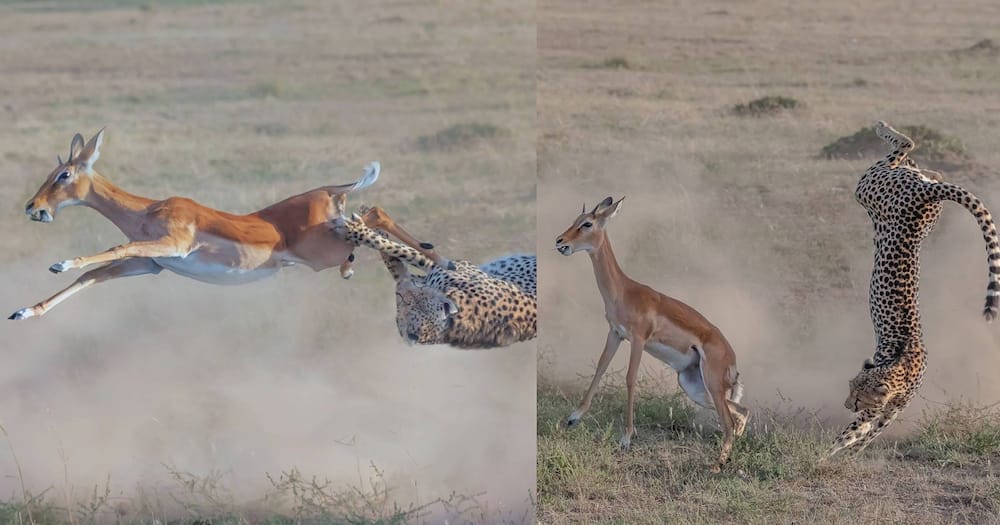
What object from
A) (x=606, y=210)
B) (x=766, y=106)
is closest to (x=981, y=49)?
(x=766, y=106)

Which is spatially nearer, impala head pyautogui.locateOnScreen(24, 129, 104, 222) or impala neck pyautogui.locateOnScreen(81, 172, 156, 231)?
impala head pyautogui.locateOnScreen(24, 129, 104, 222)

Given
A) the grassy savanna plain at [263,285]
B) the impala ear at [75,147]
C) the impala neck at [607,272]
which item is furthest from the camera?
the impala neck at [607,272]

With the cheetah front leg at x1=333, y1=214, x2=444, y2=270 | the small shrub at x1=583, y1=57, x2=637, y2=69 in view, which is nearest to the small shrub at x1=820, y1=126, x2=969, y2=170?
the small shrub at x1=583, y1=57, x2=637, y2=69

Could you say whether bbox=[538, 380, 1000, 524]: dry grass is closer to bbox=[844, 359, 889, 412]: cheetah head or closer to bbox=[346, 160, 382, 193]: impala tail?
bbox=[844, 359, 889, 412]: cheetah head

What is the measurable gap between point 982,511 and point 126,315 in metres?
3.60

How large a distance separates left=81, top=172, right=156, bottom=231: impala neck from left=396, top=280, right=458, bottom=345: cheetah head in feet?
3.52

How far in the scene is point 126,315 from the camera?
19.3ft

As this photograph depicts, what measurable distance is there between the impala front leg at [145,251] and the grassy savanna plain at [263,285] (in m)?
0.48

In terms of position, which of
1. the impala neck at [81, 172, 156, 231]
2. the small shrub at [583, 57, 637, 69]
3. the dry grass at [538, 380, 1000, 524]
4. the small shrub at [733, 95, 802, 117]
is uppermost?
the small shrub at [583, 57, 637, 69]

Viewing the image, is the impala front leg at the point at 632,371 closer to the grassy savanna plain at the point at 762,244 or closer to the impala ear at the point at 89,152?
the grassy savanna plain at the point at 762,244

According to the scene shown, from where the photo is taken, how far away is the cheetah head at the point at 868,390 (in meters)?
5.91

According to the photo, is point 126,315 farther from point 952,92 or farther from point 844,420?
point 952,92

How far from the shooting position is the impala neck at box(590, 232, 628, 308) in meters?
5.96

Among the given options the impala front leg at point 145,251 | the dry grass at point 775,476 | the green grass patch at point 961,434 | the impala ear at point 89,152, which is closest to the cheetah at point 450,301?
the impala front leg at point 145,251
